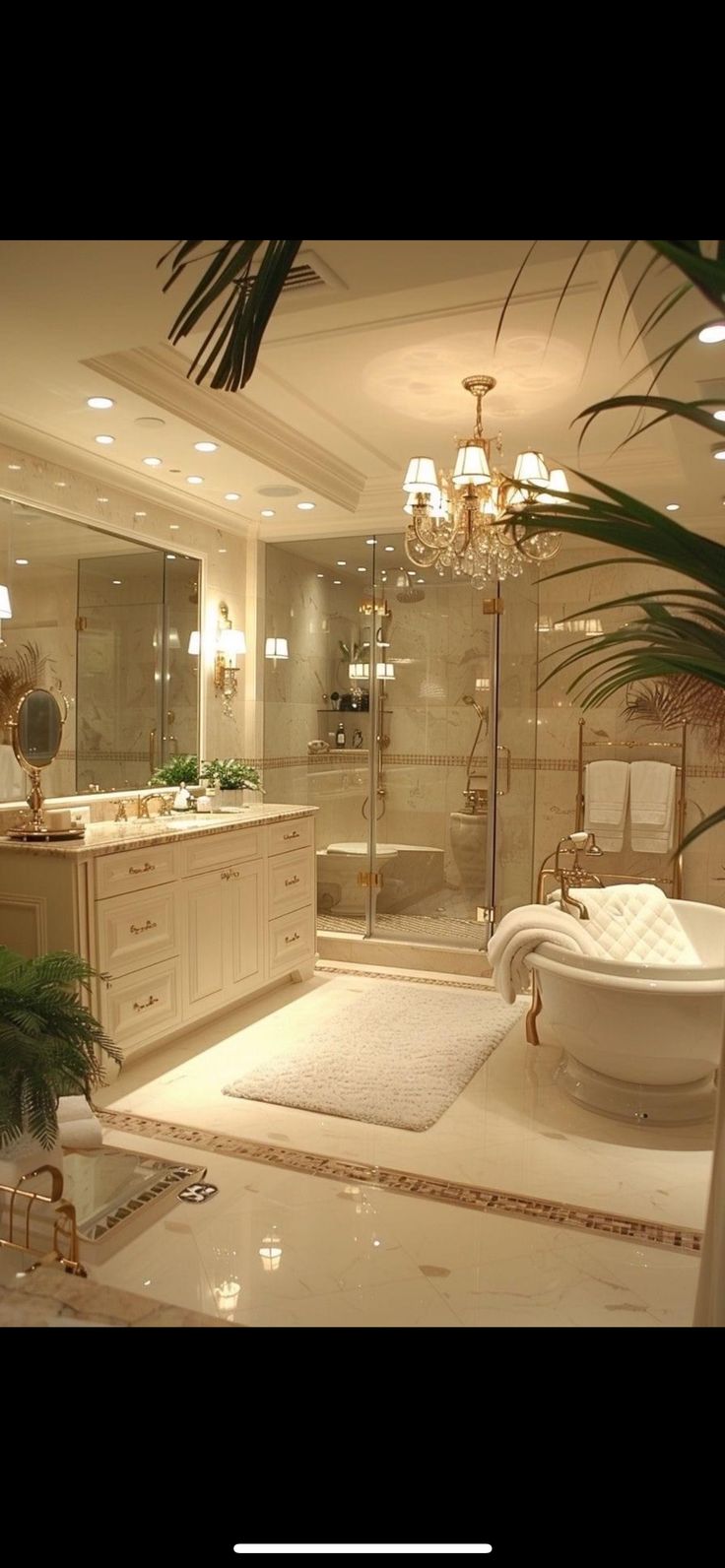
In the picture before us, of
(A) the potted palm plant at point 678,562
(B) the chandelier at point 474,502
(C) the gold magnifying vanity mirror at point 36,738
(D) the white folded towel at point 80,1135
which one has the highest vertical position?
(B) the chandelier at point 474,502

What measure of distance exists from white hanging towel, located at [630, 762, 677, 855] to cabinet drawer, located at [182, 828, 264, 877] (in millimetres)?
2053

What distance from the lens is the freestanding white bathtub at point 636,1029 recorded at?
3062mm

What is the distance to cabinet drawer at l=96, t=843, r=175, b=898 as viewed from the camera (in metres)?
3.35

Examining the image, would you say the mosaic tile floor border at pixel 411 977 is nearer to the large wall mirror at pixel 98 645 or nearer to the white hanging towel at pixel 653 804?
the white hanging towel at pixel 653 804

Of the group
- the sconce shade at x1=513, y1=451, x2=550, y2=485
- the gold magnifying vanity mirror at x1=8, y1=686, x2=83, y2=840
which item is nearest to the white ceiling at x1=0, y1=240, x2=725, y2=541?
the sconce shade at x1=513, y1=451, x2=550, y2=485

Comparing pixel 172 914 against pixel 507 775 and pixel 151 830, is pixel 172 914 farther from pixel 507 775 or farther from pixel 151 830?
pixel 507 775

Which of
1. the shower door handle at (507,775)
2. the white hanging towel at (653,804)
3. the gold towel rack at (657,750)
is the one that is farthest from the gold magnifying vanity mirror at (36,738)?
the white hanging towel at (653,804)

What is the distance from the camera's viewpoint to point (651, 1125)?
3178mm

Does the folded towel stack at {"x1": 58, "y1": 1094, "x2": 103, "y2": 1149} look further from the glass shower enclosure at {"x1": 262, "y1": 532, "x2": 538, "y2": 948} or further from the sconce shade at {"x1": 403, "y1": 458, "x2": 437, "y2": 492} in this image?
the glass shower enclosure at {"x1": 262, "y1": 532, "x2": 538, "y2": 948}

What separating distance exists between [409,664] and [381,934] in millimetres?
1504

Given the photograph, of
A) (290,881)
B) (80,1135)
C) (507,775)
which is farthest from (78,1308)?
(507,775)

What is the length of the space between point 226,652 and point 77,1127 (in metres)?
3.50
